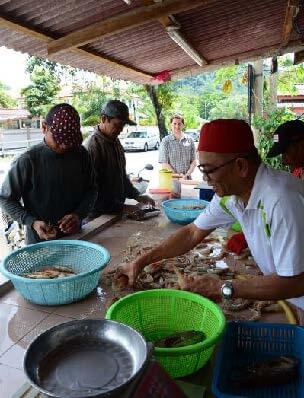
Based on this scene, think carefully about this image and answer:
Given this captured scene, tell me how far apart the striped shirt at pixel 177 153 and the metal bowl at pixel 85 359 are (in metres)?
5.10

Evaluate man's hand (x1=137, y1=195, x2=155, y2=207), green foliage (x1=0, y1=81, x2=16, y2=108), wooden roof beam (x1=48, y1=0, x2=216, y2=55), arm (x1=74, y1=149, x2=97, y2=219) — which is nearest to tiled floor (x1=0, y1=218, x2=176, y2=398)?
arm (x1=74, y1=149, x2=97, y2=219)

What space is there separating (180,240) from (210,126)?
925 mm

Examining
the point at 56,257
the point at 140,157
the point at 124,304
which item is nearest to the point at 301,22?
the point at 56,257

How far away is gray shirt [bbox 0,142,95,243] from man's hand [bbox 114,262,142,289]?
3.21 feet

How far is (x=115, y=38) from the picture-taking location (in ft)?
13.9

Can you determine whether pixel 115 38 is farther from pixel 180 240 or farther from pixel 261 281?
pixel 261 281

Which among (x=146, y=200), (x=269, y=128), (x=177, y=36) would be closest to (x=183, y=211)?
(x=146, y=200)

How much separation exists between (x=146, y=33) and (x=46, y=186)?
88.3 inches

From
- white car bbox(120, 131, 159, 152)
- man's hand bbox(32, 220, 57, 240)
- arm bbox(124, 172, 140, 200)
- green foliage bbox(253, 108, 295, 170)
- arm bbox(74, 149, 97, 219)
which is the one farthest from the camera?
white car bbox(120, 131, 159, 152)

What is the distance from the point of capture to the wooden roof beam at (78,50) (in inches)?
122

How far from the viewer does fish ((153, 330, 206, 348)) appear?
5.26 ft

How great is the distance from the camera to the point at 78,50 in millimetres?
4176

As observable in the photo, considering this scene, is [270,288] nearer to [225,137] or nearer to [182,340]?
[182,340]

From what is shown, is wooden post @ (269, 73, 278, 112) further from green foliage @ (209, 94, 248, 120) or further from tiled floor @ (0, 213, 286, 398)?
green foliage @ (209, 94, 248, 120)
